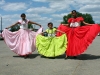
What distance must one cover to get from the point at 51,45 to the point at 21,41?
1617 mm

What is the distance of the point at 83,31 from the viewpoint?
11.7 meters

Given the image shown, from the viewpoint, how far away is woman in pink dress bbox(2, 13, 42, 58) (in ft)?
40.5

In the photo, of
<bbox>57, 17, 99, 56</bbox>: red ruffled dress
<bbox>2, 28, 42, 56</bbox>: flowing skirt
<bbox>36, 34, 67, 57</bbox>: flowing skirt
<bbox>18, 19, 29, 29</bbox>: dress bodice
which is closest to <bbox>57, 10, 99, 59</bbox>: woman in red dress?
<bbox>57, 17, 99, 56</bbox>: red ruffled dress

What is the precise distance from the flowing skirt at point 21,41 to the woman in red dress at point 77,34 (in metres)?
1.82

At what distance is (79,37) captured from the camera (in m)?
11.8

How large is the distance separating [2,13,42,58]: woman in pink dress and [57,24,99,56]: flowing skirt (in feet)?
6.09

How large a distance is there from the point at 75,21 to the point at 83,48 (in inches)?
53.3

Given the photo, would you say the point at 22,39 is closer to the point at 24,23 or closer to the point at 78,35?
the point at 24,23

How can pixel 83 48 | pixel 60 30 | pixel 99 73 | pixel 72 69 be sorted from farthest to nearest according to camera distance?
1. pixel 60 30
2. pixel 83 48
3. pixel 72 69
4. pixel 99 73

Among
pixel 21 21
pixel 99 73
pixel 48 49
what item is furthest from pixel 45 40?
pixel 99 73

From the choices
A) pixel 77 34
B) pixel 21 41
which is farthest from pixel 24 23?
pixel 77 34

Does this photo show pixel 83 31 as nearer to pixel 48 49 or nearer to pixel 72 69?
pixel 48 49

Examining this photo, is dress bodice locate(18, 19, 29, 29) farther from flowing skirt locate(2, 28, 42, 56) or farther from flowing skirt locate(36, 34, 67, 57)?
flowing skirt locate(36, 34, 67, 57)

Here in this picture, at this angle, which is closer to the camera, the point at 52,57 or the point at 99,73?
the point at 99,73
